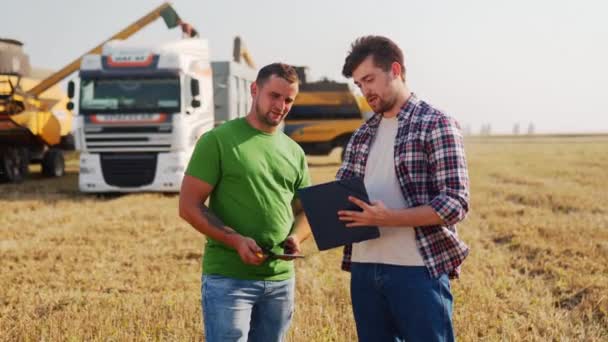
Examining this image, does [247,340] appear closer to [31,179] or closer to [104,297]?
[104,297]

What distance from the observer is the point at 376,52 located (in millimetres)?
2697

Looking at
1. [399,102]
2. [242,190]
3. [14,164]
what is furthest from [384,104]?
[14,164]

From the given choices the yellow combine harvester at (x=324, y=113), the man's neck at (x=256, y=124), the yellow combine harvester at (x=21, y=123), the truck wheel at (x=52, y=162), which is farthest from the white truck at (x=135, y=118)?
the man's neck at (x=256, y=124)

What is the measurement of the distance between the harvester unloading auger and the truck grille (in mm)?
4216

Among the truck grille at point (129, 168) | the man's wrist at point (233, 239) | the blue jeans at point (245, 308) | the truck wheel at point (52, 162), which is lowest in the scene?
the truck wheel at point (52, 162)

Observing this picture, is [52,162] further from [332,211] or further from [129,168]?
[332,211]

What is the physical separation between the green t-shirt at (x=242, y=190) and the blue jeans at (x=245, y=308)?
0.04 m

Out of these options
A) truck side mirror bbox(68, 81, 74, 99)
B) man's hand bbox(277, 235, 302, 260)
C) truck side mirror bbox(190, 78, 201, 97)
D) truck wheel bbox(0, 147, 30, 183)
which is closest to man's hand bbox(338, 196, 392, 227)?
man's hand bbox(277, 235, 302, 260)

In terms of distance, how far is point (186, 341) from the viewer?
4.72 metres

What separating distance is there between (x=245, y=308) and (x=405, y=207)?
84cm

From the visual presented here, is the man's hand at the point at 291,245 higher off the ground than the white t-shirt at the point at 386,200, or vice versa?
the white t-shirt at the point at 386,200

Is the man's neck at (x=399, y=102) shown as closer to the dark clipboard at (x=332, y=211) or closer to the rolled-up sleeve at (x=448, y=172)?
the rolled-up sleeve at (x=448, y=172)

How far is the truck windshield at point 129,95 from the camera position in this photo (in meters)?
13.7

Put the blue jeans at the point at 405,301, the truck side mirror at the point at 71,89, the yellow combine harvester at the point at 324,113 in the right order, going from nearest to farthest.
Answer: the blue jeans at the point at 405,301 < the truck side mirror at the point at 71,89 < the yellow combine harvester at the point at 324,113
